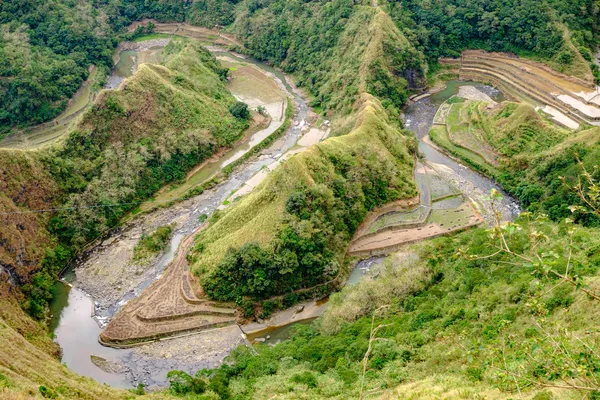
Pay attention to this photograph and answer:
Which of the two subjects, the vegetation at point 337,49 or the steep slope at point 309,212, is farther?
the vegetation at point 337,49

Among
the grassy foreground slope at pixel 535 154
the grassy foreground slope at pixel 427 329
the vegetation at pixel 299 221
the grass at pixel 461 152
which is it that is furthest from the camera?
the grass at pixel 461 152

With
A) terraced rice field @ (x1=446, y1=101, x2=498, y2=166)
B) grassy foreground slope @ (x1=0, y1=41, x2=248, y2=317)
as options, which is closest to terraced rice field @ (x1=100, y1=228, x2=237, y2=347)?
grassy foreground slope @ (x1=0, y1=41, x2=248, y2=317)

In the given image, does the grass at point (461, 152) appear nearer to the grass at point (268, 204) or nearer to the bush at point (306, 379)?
the grass at point (268, 204)

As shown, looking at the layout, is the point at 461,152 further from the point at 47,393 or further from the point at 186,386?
the point at 47,393

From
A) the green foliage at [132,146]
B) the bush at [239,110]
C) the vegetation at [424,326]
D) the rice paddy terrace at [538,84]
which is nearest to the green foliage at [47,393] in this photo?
the vegetation at [424,326]

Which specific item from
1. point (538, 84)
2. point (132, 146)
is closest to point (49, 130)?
point (132, 146)
